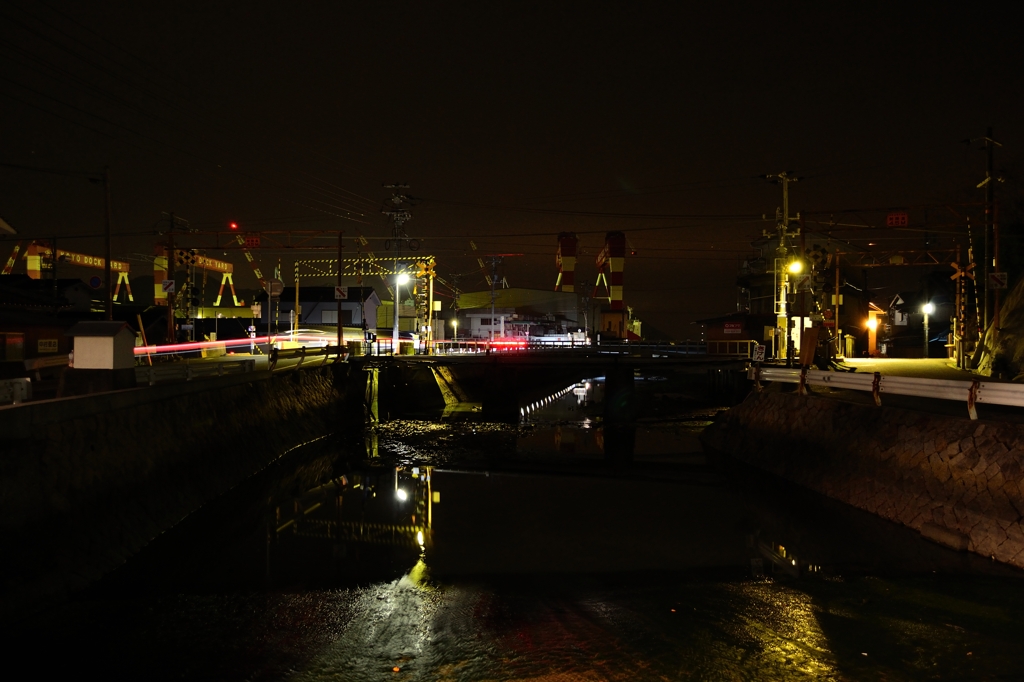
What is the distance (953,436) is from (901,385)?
9.38 feet

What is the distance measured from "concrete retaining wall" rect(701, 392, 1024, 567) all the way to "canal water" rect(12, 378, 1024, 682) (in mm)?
468

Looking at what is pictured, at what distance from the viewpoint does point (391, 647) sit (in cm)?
754

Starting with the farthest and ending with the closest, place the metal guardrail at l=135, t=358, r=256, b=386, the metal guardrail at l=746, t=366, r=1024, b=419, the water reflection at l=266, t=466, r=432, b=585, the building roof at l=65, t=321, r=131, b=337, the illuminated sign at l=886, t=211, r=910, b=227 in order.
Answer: the illuminated sign at l=886, t=211, r=910, b=227 < the metal guardrail at l=135, t=358, r=256, b=386 < the building roof at l=65, t=321, r=131, b=337 < the metal guardrail at l=746, t=366, r=1024, b=419 < the water reflection at l=266, t=466, r=432, b=585

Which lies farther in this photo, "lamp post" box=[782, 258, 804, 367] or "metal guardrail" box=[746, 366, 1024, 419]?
"lamp post" box=[782, 258, 804, 367]

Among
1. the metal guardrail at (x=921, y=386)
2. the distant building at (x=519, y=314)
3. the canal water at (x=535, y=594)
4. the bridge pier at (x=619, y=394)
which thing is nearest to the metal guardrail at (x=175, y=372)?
the canal water at (x=535, y=594)

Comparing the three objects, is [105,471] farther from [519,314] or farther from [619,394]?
[519,314]

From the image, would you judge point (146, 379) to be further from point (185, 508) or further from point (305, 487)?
point (305, 487)

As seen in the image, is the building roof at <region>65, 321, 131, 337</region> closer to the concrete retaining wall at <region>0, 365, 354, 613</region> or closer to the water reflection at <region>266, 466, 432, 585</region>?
the concrete retaining wall at <region>0, 365, 354, 613</region>

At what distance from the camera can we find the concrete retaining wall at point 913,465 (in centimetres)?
1026

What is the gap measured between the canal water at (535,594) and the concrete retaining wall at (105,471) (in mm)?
441

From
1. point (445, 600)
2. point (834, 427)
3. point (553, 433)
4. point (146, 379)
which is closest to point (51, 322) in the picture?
point (146, 379)

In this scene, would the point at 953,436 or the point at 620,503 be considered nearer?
the point at 953,436

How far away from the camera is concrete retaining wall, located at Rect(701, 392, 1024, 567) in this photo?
10.3 metres

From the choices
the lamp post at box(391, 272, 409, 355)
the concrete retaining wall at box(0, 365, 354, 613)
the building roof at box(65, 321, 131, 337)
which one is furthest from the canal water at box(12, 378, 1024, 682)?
the lamp post at box(391, 272, 409, 355)
